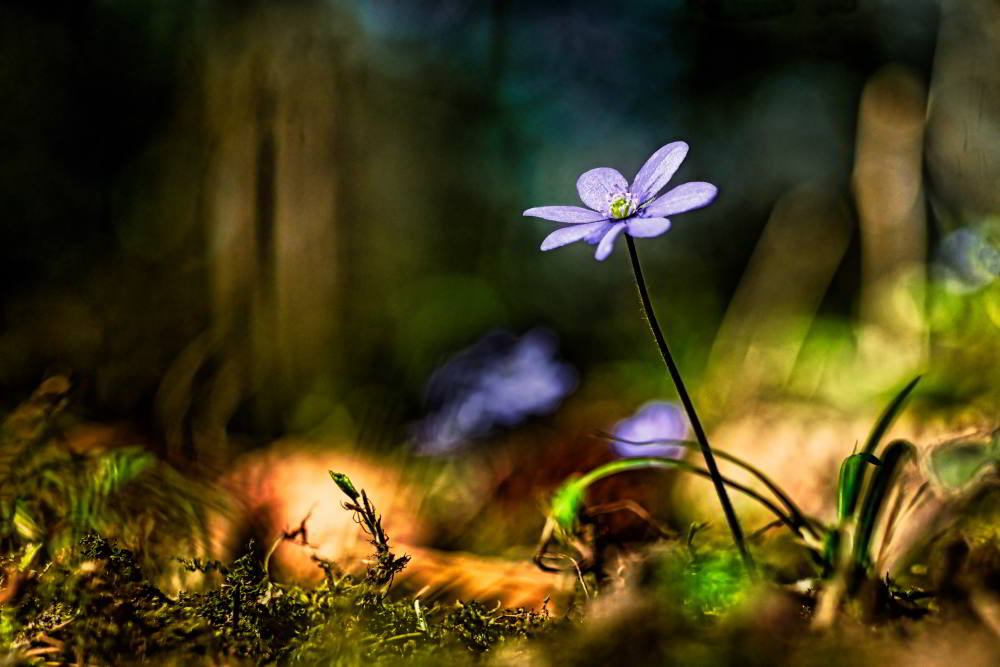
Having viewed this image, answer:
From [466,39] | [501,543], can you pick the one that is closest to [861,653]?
[501,543]

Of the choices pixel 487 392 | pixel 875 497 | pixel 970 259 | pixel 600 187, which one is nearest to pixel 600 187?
pixel 600 187

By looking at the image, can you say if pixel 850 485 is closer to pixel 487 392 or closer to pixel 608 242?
pixel 608 242

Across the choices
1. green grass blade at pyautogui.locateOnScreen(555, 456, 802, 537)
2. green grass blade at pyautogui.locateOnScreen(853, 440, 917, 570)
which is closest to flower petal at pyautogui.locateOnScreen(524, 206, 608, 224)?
green grass blade at pyautogui.locateOnScreen(555, 456, 802, 537)

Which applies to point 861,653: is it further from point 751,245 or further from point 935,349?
point 751,245

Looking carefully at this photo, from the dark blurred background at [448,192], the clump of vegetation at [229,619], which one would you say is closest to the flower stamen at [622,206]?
the clump of vegetation at [229,619]

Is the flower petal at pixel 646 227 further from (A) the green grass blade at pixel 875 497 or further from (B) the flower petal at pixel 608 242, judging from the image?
(A) the green grass blade at pixel 875 497

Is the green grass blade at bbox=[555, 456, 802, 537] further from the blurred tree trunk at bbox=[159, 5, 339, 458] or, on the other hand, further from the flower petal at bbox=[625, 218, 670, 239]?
the blurred tree trunk at bbox=[159, 5, 339, 458]
